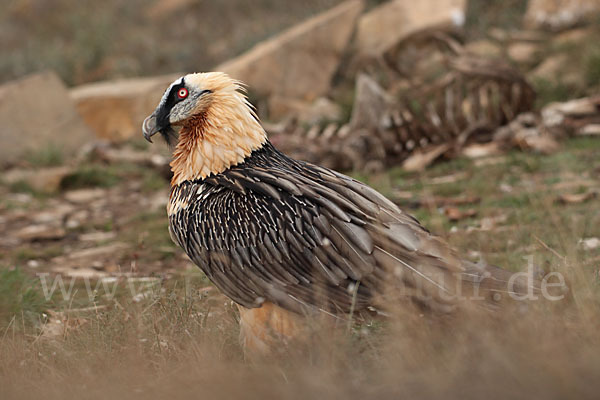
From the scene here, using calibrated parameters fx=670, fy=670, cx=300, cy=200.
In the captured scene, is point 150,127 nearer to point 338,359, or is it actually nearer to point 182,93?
point 182,93

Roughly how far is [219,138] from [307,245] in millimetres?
992

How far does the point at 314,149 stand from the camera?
10156 mm

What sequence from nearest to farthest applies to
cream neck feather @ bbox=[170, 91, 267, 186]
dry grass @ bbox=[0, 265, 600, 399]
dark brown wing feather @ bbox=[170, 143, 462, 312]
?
1. dry grass @ bbox=[0, 265, 600, 399]
2. dark brown wing feather @ bbox=[170, 143, 462, 312]
3. cream neck feather @ bbox=[170, 91, 267, 186]

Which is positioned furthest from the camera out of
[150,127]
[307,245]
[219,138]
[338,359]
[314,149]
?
[314,149]

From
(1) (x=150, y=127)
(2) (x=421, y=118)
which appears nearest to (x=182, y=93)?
(1) (x=150, y=127)

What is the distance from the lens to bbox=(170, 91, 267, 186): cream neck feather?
13.7ft

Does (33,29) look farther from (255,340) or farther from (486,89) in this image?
(255,340)

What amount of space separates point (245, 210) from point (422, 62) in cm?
1432

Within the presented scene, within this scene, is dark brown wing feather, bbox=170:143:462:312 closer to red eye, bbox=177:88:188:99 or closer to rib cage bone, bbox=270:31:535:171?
red eye, bbox=177:88:188:99

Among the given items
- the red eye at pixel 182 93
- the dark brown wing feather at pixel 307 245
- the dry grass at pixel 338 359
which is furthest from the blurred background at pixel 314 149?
the red eye at pixel 182 93

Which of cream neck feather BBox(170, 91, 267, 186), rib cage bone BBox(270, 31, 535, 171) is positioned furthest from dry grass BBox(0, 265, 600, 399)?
rib cage bone BBox(270, 31, 535, 171)

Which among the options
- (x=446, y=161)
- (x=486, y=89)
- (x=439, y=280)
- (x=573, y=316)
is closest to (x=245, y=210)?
(x=439, y=280)

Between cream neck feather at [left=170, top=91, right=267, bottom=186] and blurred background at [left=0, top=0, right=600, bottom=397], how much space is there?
31.5 inches

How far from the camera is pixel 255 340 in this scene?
144 inches
